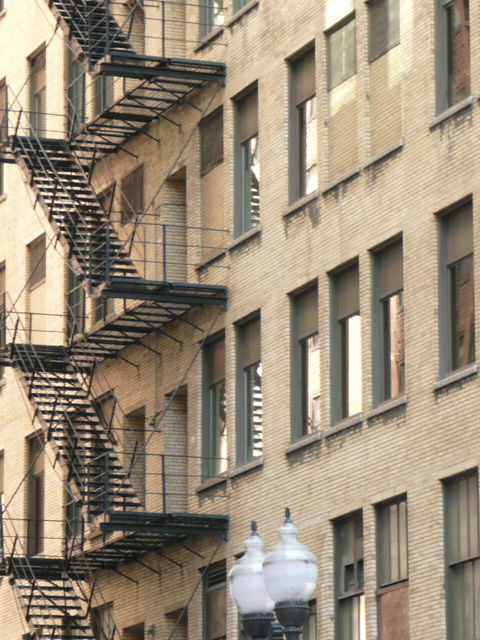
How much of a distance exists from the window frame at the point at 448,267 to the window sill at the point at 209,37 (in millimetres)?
10033

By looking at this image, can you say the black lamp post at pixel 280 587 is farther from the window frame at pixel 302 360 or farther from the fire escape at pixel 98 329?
the fire escape at pixel 98 329

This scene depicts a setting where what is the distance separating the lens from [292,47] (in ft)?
120

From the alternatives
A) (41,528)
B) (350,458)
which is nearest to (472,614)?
(350,458)

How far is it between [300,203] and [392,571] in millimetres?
7150

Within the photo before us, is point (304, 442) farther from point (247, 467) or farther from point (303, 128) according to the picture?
point (303, 128)

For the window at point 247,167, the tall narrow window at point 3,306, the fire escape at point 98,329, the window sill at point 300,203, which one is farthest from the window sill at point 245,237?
the tall narrow window at point 3,306

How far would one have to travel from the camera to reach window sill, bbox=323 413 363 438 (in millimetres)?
33031

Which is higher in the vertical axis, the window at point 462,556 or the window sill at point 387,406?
the window sill at point 387,406

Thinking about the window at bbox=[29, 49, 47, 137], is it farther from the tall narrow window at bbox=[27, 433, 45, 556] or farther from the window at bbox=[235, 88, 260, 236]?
the window at bbox=[235, 88, 260, 236]

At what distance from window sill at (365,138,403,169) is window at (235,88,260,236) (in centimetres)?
484

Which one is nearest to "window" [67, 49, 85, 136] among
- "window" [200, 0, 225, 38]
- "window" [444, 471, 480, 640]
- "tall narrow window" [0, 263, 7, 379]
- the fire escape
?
the fire escape

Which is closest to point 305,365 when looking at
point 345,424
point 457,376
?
point 345,424

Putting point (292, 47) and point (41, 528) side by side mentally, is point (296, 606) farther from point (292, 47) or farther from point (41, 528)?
point (41, 528)

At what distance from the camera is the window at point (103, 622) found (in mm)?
42656
